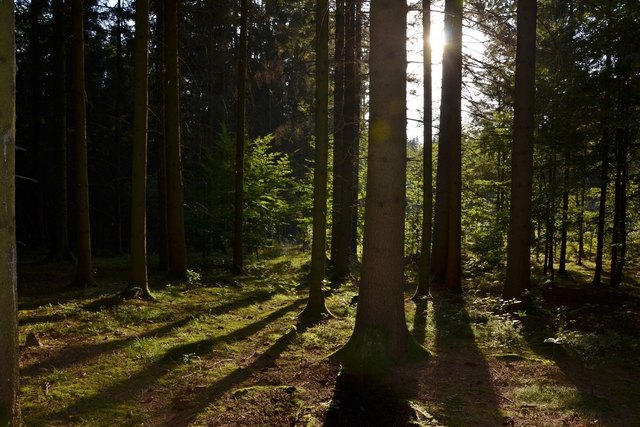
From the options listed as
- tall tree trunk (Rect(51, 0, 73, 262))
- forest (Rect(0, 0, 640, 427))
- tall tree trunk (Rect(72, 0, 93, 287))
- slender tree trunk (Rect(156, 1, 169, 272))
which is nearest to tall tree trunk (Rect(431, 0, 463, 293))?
forest (Rect(0, 0, 640, 427))

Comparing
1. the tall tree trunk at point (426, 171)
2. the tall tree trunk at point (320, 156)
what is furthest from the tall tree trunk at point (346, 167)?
the tall tree trunk at point (320, 156)

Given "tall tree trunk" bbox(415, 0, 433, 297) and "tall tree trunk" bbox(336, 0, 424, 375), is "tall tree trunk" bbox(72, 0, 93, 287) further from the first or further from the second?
"tall tree trunk" bbox(415, 0, 433, 297)

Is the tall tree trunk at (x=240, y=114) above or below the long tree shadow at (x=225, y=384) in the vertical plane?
above

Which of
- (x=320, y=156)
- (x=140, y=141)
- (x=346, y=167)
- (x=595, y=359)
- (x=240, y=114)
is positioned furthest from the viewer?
(x=346, y=167)

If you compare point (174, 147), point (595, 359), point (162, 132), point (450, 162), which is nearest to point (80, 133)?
point (174, 147)

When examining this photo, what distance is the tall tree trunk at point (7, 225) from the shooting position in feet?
10.8

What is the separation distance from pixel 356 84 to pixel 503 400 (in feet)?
39.8

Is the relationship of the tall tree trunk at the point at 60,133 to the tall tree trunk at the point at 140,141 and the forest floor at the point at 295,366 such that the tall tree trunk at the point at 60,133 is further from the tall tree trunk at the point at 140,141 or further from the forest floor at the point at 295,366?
the tall tree trunk at the point at 140,141

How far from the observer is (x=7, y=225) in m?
3.32

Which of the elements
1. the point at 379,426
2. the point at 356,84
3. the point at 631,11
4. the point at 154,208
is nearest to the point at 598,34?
the point at 631,11

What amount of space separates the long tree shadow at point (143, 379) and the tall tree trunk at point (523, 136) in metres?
5.81

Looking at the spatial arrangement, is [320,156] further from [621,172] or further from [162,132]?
[621,172]

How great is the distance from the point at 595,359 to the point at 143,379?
6.36 m

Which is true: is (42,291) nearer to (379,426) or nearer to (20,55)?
(379,426)
